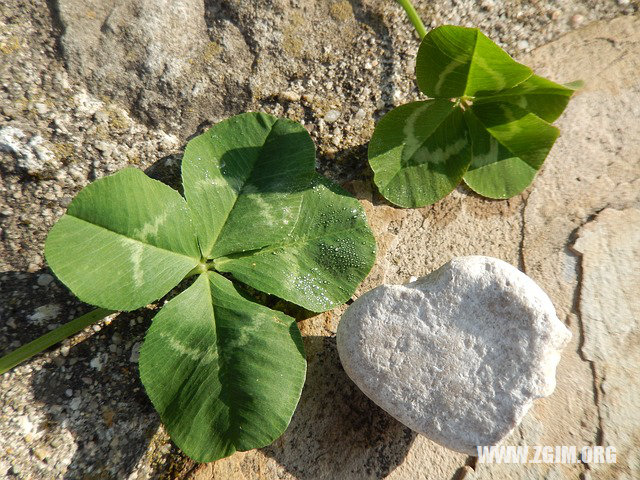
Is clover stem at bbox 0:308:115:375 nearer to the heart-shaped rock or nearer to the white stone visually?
the white stone

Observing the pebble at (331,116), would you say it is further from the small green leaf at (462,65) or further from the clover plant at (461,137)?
the small green leaf at (462,65)

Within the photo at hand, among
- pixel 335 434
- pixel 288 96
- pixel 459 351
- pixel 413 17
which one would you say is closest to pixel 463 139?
pixel 413 17

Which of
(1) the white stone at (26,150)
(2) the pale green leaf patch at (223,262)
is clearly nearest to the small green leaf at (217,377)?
(2) the pale green leaf patch at (223,262)

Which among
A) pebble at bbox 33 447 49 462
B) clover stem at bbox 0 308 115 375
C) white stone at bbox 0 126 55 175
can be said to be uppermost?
white stone at bbox 0 126 55 175

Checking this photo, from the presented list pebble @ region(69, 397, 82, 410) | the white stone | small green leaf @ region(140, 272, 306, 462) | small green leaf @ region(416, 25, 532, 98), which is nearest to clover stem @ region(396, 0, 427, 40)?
small green leaf @ region(416, 25, 532, 98)

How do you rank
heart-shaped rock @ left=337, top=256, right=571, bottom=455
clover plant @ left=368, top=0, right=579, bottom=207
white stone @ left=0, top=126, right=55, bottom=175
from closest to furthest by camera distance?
1. heart-shaped rock @ left=337, top=256, right=571, bottom=455
2. white stone @ left=0, top=126, right=55, bottom=175
3. clover plant @ left=368, top=0, right=579, bottom=207

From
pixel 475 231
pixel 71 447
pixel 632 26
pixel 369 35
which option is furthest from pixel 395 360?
pixel 632 26

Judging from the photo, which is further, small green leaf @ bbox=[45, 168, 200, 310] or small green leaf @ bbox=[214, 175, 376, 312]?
small green leaf @ bbox=[214, 175, 376, 312]
